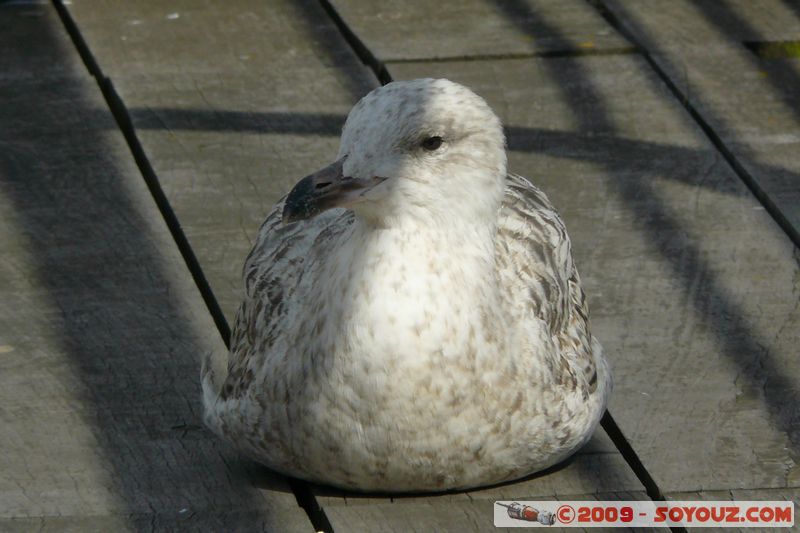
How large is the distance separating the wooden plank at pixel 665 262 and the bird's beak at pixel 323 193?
114cm

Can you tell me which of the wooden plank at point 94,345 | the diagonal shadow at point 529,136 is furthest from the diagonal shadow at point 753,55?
the wooden plank at point 94,345

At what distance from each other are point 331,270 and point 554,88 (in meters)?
2.96

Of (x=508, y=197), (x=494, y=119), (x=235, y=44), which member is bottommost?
(x=235, y=44)

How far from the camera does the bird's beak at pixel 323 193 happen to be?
379 centimetres

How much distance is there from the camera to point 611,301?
5.25 m

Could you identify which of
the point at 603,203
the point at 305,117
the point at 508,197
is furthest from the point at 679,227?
the point at 305,117

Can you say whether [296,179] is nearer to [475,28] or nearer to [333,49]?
[333,49]

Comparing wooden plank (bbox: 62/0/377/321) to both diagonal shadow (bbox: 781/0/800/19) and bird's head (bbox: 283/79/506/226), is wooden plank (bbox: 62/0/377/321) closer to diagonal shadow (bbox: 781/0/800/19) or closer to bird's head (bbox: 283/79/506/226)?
bird's head (bbox: 283/79/506/226)

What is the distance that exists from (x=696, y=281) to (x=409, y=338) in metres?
1.76

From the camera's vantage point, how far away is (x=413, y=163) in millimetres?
3900

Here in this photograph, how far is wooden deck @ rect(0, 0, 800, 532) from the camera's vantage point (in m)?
4.31

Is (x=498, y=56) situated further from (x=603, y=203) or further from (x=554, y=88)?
(x=603, y=203)

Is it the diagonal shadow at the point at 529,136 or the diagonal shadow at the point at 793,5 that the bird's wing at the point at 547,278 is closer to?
the diagonal shadow at the point at 529,136

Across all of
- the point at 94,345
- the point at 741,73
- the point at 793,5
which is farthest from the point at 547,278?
the point at 793,5
